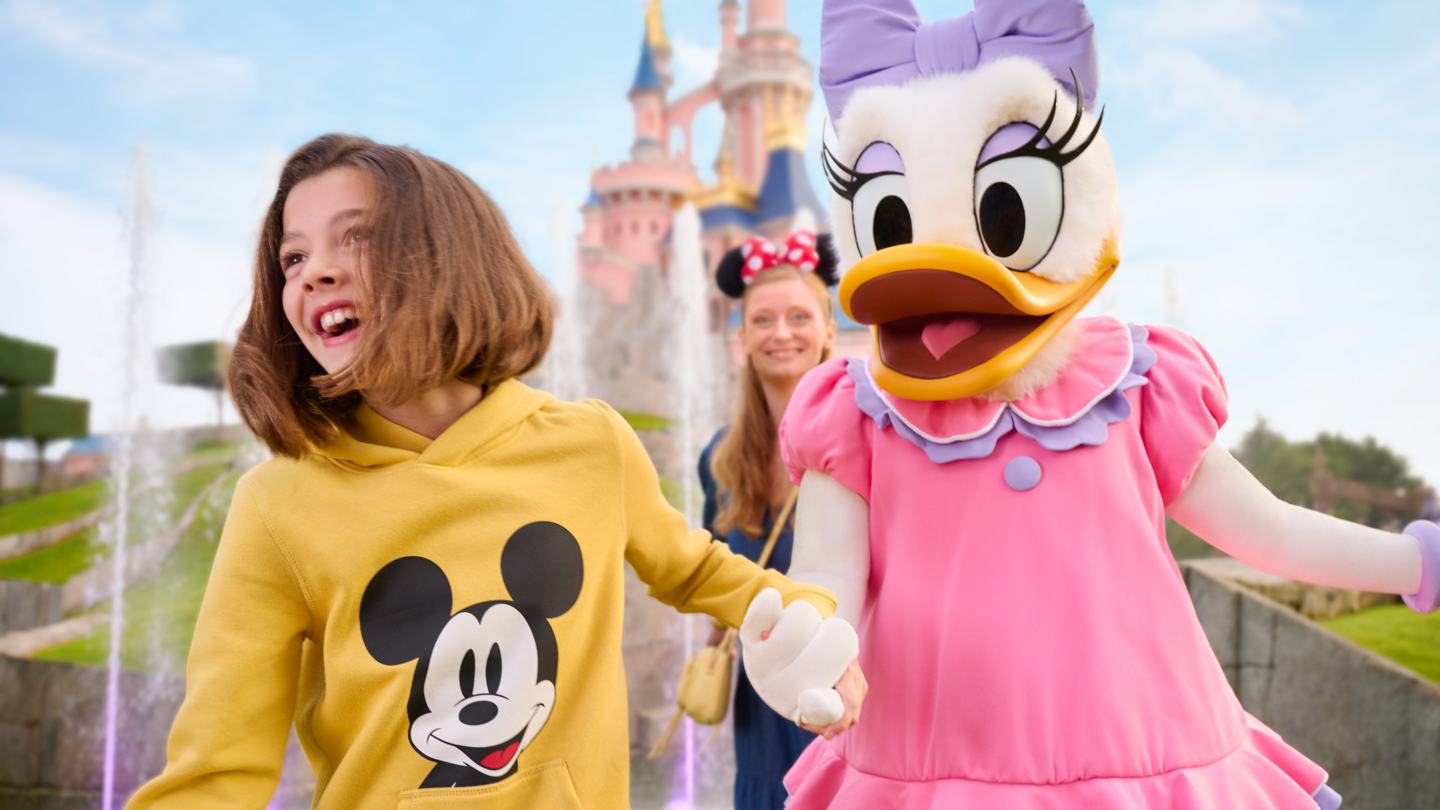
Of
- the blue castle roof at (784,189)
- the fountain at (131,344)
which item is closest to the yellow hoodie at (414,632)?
the fountain at (131,344)

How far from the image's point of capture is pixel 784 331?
8.91ft

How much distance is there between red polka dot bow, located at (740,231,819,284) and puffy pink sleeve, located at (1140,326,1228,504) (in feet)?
4.98

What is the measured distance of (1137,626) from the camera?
1249 mm

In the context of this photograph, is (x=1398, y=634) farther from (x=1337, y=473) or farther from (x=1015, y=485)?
(x=1337, y=473)

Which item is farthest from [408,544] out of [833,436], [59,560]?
[59,560]

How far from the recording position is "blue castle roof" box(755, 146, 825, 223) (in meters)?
20.5

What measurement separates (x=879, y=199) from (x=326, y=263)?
87cm

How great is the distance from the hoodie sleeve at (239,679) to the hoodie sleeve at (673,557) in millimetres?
491

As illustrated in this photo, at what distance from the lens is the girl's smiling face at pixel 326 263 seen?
47.9 inches

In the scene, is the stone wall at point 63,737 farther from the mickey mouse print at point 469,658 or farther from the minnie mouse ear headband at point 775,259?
the mickey mouse print at point 469,658

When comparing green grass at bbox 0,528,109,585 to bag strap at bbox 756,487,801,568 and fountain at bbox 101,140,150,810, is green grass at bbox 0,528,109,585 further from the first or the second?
bag strap at bbox 756,487,801,568

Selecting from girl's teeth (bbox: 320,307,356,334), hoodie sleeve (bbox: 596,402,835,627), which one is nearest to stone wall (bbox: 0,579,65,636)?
girl's teeth (bbox: 320,307,356,334)

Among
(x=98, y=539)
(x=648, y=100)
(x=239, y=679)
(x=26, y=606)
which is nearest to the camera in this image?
(x=239, y=679)

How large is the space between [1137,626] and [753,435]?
5.34 ft
